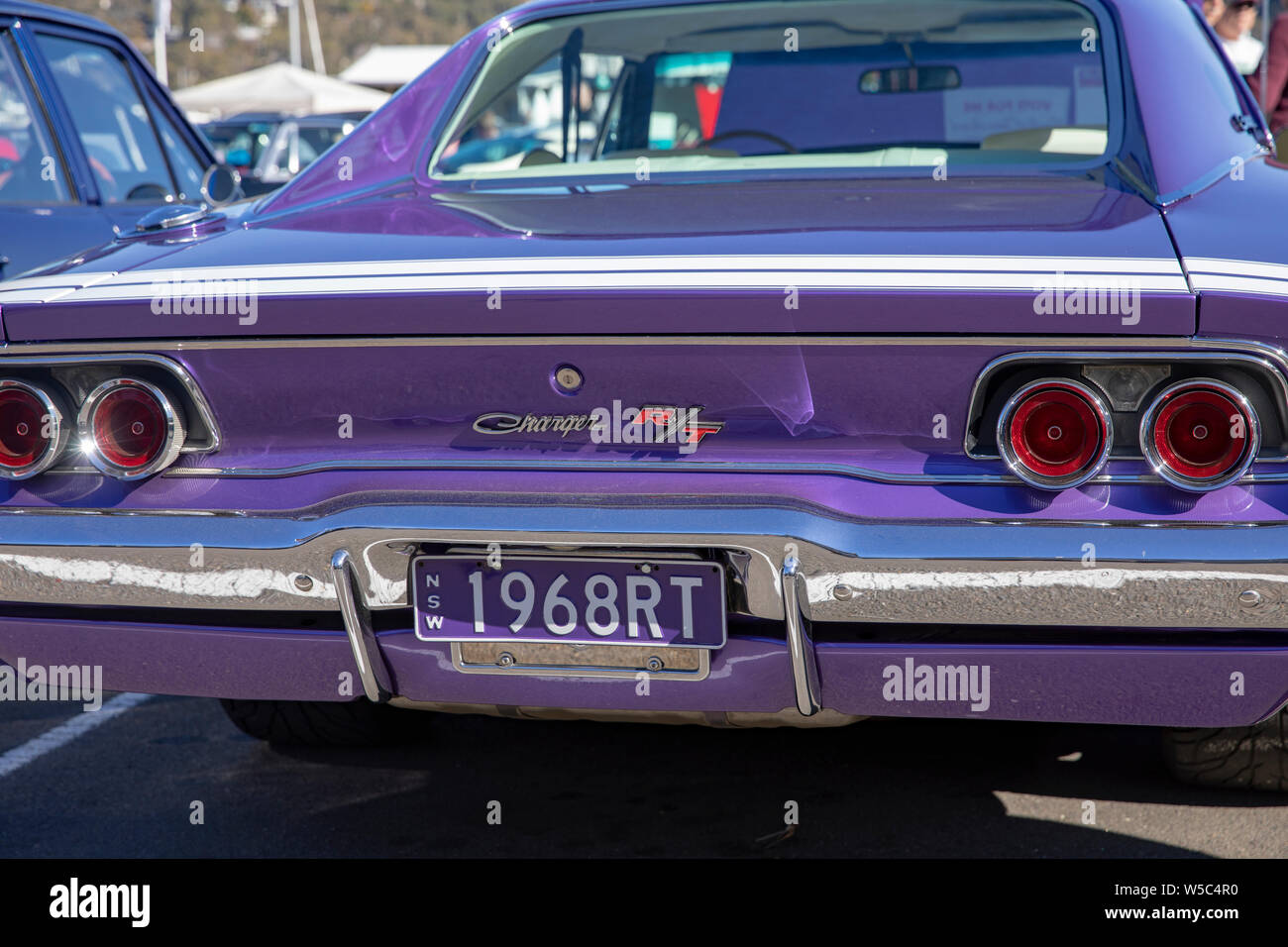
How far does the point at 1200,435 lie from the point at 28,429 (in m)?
1.77

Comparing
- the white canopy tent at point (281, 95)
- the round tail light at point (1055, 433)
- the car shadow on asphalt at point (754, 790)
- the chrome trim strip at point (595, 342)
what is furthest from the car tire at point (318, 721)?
the white canopy tent at point (281, 95)

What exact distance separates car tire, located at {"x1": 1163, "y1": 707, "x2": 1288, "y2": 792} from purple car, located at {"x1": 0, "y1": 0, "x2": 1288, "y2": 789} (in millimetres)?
579

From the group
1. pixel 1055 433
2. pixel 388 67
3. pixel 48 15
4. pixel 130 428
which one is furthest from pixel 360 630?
pixel 388 67

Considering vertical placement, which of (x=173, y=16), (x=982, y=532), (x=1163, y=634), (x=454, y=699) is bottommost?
(x=454, y=699)

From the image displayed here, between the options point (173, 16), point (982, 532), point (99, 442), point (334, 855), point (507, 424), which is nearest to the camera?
point (982, 532)

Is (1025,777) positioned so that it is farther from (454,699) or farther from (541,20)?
(541,20)

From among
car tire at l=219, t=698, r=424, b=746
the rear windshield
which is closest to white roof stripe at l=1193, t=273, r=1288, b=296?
the rear windshield

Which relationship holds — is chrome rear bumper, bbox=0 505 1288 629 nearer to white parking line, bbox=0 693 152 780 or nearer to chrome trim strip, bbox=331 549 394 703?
chrome trim strip, bbox=331 549 394 703

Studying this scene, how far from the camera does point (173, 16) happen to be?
57969 mm

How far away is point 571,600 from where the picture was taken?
2076 millimetres

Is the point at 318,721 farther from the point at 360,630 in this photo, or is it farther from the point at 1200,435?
the point at 1200,435

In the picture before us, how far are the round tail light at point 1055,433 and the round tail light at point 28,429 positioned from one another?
4.73 feet
